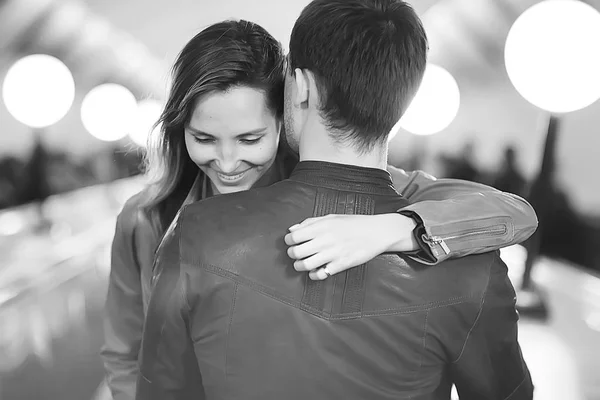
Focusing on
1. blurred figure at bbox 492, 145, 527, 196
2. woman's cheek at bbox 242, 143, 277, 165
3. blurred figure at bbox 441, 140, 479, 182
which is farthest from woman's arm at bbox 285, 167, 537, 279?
blurred figure at bbox 441, 140, 479, 182

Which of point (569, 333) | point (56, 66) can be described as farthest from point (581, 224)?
point (56, 66)

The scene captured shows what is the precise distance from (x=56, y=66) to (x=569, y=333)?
2.84 meters

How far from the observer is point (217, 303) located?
69 cm

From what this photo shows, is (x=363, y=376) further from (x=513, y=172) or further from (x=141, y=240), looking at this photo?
(x=513, y=172)

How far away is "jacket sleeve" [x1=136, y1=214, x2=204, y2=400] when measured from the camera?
0.70 m

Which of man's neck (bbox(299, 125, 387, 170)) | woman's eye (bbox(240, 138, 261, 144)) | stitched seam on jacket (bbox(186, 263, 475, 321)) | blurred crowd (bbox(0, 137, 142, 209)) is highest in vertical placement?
man's neck (bbox(299, 125, 387, 170))

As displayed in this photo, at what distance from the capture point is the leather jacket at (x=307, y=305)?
0.69 metres

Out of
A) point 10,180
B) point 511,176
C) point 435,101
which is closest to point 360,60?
point 435,101

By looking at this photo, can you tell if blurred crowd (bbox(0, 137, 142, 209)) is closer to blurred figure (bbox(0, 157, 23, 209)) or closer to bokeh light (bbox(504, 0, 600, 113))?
blurred figure (bbox(0, 157, 23, 209))

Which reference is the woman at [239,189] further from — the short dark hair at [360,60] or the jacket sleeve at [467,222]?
the short dark hair at [360,60]

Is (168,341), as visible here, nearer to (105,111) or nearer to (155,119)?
(155,119)

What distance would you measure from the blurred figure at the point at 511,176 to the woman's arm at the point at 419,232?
290cm

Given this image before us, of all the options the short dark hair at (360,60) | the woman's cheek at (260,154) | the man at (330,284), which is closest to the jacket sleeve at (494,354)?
the man at (330,284)

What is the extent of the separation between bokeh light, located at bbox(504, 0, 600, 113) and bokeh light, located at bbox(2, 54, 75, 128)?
2368 millimetres
